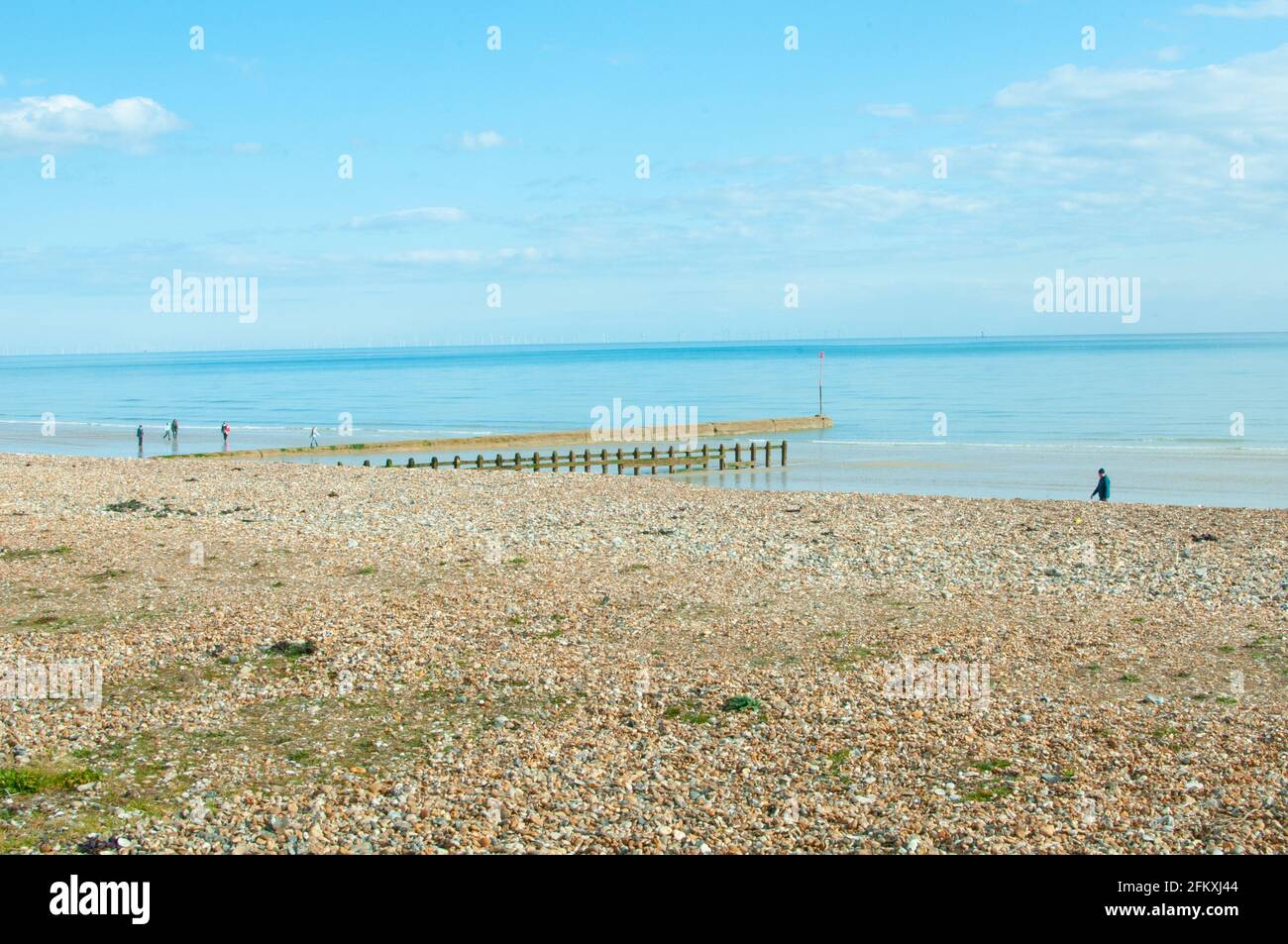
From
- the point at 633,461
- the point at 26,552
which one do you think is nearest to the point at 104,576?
the point at 26,552

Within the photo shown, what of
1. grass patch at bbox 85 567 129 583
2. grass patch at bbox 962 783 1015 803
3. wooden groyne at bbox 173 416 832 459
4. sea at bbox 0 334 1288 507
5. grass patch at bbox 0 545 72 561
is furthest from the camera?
wooden groyne at bbox 173 416 832 459

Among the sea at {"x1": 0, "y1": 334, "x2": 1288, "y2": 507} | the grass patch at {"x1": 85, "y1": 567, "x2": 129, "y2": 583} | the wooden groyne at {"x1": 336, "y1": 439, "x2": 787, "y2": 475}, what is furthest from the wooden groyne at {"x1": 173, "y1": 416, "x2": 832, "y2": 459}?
the grass patch at {"x1": 85, "y1": 567, "x2": 129, "y2": 583}

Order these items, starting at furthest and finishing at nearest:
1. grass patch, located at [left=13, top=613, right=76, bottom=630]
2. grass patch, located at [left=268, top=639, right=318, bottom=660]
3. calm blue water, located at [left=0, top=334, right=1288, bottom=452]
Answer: calm blue water, located at [left=0, top=334, right=1288, bottom=452], grass patch, located at [left=13, top=613, right=76, bottom=630], grass patch, located at [left=268, top=639, right=318, bottom=660]

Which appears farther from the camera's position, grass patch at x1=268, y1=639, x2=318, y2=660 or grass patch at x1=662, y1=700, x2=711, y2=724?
grass patch at x1=268, y1=639, x2=318, y2=660

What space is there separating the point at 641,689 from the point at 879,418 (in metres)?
66.1

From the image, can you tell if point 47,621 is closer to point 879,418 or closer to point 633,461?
point 633,461

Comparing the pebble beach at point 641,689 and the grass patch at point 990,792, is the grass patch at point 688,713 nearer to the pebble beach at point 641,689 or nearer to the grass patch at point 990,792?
the pebble beach at point 641,689

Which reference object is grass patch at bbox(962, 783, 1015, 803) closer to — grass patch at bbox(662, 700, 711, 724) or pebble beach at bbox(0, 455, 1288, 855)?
pebble beach at bbox(0, 455, 1288, 855)

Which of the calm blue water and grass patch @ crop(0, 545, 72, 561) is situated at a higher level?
the calm blue water

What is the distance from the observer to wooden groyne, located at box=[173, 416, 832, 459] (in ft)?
166

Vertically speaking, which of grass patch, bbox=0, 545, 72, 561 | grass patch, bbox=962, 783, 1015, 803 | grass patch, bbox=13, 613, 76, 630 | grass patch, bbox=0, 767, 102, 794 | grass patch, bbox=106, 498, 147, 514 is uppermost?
grass patch, bbox=106, 498, 147, 514

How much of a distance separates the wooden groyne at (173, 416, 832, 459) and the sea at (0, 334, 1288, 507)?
145 centimetres

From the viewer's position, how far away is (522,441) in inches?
2293
